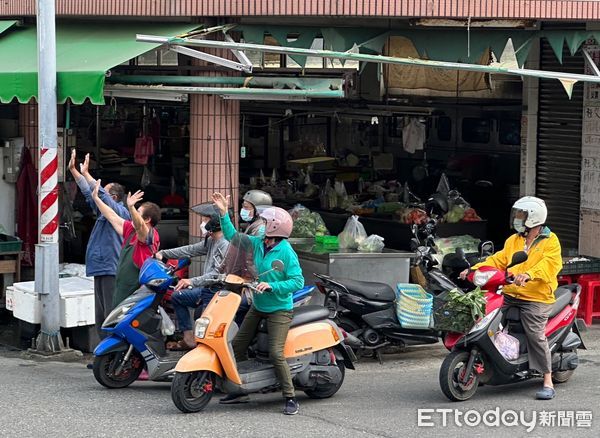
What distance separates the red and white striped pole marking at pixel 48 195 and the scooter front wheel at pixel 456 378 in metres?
4.37

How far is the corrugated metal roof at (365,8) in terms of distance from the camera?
11.4 m

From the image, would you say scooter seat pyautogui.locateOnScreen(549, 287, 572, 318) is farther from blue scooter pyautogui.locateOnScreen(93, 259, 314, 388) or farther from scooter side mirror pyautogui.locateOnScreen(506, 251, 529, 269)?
blue scooter pyautogui.locateOnScreen(93, 259, 314, 388)

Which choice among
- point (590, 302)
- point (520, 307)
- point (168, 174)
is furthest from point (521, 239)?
point (168, 174)

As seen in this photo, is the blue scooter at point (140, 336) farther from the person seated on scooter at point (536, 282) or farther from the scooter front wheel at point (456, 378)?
the person seated on scooter at point (536, 282)

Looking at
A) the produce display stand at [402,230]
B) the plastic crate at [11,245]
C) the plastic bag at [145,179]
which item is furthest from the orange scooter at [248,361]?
the plastic bag at [145,179]

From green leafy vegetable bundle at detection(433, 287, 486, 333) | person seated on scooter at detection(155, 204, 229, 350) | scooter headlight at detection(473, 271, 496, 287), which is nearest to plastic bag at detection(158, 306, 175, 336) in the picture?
person seated on scooter at detection(155, 204, 229, 350)

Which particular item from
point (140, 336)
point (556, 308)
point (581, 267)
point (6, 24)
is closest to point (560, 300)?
point (556, 308)

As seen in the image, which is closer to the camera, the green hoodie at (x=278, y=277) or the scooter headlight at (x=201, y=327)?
the scooter headlight at (x=201, y=327)

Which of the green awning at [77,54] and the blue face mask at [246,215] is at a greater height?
the green awning at [77,54]

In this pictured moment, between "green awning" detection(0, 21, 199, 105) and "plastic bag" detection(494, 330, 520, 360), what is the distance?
4.55 m

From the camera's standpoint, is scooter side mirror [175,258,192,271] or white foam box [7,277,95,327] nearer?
scooter side mirror [175,258,192,271]

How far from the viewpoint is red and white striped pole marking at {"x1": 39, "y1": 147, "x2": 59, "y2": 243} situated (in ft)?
36.3

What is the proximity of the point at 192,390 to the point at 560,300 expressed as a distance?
326cm

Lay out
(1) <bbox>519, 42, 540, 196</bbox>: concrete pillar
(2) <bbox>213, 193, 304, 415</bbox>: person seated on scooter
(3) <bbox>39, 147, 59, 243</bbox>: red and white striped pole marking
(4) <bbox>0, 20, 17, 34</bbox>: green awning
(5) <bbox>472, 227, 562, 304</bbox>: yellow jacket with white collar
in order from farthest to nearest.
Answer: (1) <bbox>519, 42, 540, 196</bbox>: concrete pillar
(4) <bbox>0, 20, 17, 34</bbox>: green awning
(3) <bbox>39, 147, 59, 243</bbox>: red and white striped pole marking
(5) <bbox>472, 227, 562, 304</bbox>: yellow jacket with white collar
(2) <bbox>213, 193, 304, 415</bbox>: person seated on scooter
